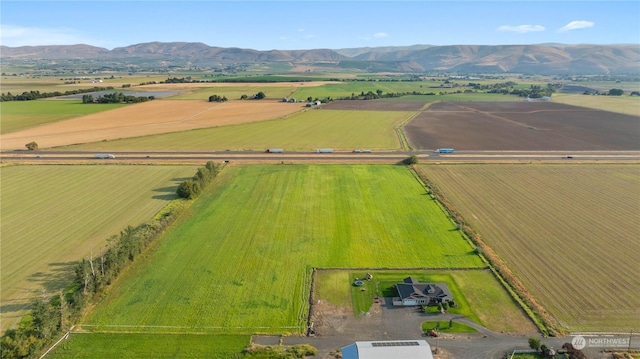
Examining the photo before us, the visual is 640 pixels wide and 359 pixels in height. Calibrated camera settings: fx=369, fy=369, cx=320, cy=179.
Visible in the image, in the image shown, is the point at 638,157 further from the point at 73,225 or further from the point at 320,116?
the point at 73,225

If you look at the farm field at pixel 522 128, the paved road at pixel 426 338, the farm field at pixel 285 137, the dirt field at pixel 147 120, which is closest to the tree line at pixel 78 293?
the paved road at pixel 426 338

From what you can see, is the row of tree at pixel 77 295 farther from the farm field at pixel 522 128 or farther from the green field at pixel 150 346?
the farm field at pixel 522 128

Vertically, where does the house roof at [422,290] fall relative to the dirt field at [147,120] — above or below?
→ below

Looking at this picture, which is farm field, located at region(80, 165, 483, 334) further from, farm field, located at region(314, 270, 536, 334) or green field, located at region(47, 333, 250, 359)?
farm field, located at region(314, 270, 536, 334)

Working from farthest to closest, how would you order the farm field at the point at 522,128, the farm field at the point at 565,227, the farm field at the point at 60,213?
the farm field at the point at 522,128
the farm field at the point at 60,213
the farm field at the point at 565,227

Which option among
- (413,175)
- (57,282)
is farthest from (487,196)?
(57,282)

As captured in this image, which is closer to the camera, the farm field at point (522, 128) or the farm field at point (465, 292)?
the farm field at point (465, 292)

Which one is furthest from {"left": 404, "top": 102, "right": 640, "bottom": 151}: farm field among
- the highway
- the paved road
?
the paved road
